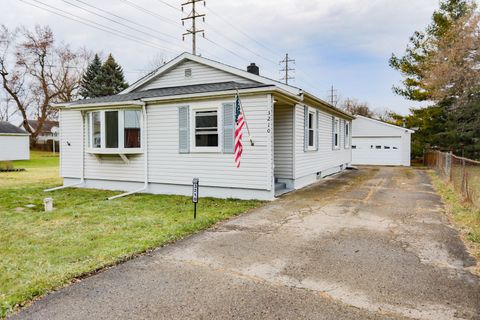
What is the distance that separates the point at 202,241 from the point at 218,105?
4.67 metres

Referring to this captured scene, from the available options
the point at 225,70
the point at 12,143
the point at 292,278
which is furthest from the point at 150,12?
the point at 12,143

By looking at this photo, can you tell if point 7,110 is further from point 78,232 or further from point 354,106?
point 354,106

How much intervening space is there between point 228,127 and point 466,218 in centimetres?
559

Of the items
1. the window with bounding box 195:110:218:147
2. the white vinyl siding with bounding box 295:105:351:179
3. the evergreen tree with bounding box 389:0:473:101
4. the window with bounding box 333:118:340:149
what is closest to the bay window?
the window with bounding box 195:110:218:147

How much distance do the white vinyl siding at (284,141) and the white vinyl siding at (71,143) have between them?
6615mm

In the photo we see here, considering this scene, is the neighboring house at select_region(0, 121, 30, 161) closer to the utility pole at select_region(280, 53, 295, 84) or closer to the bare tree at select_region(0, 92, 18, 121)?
the bare tree at select_region(0, 92, 18, 121)

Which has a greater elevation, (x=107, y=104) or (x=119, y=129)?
(x=107, y=104)

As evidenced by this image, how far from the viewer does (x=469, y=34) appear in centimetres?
1742

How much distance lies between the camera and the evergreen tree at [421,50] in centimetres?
2222

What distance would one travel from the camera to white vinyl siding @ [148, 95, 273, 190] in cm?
840

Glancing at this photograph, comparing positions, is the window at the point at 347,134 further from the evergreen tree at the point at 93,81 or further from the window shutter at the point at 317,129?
the evergreen tree at the point at 93,81

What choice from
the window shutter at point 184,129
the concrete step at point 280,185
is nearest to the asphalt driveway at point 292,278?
the concrete step at point 280,185

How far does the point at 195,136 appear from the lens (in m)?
9.35

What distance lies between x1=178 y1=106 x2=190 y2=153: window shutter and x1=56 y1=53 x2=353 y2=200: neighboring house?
0.09ft
